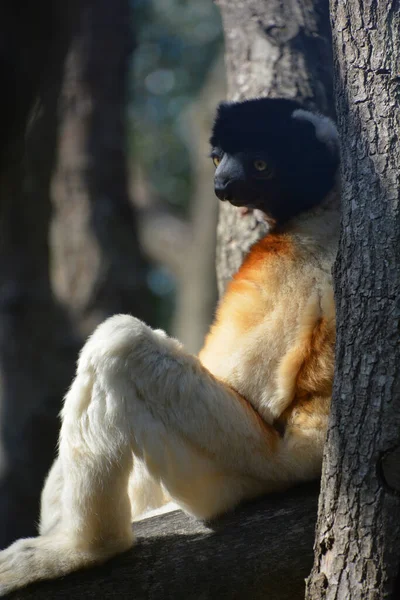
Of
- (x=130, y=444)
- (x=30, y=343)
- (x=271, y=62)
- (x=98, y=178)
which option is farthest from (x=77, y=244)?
(x=130, y=444)

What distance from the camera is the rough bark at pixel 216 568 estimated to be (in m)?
4.32

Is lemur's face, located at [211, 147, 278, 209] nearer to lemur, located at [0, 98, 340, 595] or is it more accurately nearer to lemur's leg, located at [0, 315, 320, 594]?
lemur, located at [0, 98, 340, 595]

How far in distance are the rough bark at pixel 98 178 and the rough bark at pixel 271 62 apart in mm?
4110

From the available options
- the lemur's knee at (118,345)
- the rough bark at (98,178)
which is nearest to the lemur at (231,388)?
the lemur's knee at (118,345)

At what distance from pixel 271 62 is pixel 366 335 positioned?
4.67 m

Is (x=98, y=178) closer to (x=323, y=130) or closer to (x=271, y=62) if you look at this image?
(x=271, y=62)

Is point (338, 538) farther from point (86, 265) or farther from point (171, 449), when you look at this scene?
point (86, 265)

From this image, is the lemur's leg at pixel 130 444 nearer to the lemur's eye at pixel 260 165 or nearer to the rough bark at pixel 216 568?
the rough bark at pixel 216 568

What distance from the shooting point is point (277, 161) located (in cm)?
527

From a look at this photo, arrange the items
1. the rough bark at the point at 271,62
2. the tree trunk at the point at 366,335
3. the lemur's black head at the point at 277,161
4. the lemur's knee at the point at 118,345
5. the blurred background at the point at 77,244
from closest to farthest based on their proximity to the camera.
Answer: the tree trunk at the point at 366,335
the lemur's knee at the point at 118,345
the lemur's black head at the point at 277,161
the rough bark at the point at 271,62
the blurred background at the point at 77,244

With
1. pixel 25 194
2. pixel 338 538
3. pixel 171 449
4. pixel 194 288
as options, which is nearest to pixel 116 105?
pixel 25 194

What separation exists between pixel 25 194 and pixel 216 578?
802cm

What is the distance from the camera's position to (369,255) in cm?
349

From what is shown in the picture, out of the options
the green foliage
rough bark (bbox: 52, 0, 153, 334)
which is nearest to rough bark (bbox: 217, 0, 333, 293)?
rough bark (bbox: 52, 0, 153, 334)
